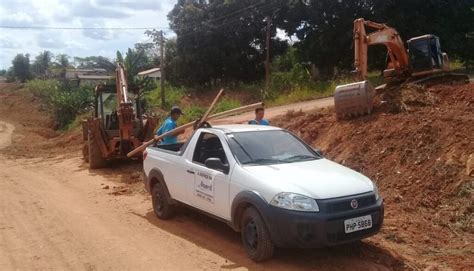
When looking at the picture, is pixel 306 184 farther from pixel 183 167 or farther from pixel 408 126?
pixel 408 126

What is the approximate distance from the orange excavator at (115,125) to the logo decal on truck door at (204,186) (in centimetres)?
698

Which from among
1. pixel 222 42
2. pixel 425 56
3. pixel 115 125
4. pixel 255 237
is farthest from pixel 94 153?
pixel 222 42

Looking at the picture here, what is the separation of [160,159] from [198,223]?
3.94ft

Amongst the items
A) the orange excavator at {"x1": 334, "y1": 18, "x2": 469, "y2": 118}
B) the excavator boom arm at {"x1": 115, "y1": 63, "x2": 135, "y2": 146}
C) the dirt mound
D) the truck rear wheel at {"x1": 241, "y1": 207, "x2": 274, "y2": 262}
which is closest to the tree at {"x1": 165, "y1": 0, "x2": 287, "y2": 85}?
the orange excavator at {"x1": 334, "y1": 18, "x2": 469, "y2": 118}

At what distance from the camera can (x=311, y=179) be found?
589cm

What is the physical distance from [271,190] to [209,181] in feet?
4.43

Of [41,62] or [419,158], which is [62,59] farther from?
[419,158]

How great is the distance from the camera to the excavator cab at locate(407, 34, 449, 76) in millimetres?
14809

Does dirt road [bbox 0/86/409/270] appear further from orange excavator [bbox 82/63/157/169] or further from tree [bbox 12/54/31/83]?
tree [bbox 12/54/31/83]

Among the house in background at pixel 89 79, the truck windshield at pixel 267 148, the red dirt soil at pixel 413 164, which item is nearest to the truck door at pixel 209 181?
the truck windshield at pixel 267 148

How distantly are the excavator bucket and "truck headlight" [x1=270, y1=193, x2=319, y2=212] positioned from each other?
7099 mm

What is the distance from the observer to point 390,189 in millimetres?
8906

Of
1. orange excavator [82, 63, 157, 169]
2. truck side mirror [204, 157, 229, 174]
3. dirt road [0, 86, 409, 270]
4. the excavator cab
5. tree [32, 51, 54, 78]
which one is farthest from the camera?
tree [32, 51, 54, 78]

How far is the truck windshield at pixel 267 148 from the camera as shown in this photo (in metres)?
6.61
